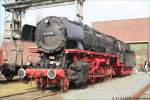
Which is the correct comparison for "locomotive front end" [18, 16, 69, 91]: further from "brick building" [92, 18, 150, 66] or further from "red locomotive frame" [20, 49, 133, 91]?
"brick building" [92, 18, 150, 66]

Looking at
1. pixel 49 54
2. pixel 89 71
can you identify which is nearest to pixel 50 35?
pixel 49 54

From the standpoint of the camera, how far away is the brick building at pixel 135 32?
172 ft

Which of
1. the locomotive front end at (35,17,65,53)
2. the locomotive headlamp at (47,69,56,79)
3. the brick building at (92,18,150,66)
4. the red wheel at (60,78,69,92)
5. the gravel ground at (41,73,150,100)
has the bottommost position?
the gravel ground at (41,73,150,100)

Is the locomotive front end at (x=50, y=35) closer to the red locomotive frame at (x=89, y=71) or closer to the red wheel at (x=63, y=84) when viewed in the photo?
the red locomotive frame at (x=89, y=71)

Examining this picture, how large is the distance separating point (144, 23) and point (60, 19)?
39196 millimetres

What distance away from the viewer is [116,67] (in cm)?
2638

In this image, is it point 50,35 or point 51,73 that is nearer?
point 51,73

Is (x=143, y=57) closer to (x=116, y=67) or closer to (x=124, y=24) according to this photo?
(x=124, y=24)

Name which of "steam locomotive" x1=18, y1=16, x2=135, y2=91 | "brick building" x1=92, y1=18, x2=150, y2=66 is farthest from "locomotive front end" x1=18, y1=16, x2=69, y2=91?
"brick building" x1=92, y1=18, x2=150, y2=66

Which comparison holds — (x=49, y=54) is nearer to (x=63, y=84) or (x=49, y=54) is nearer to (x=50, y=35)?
(x=50, y=35)

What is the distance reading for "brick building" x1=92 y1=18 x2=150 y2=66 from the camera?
52312 mm

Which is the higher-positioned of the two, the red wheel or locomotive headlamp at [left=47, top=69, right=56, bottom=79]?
locomotive headlamp at [left=47, top=69, right=56, bottom=79]

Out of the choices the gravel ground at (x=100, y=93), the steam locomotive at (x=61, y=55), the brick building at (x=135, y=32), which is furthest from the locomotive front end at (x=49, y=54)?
the brick building at (x=135, y=32)

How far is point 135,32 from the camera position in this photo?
53.5 meters
